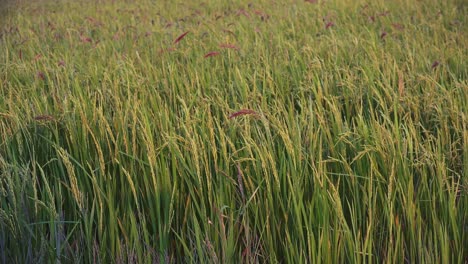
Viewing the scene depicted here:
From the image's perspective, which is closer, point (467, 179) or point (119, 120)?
point (467, 179)

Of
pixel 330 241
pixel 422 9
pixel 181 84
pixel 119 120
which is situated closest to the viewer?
pixel 330 241

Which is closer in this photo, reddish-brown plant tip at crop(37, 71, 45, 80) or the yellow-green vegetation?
the yellow-green vegetation

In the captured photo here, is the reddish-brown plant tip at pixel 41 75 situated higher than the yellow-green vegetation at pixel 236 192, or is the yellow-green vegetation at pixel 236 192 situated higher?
the reddish-brown plant tip at pixel 41 75

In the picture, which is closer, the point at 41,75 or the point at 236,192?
the point at 236,192

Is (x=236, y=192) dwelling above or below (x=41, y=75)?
below

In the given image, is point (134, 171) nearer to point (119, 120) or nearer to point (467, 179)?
point (119, 120)

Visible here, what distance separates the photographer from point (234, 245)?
1287 mm

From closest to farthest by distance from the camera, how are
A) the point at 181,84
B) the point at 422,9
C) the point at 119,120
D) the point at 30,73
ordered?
1. the point at 119,120
2. the point at 181,84
3. the point at 30,73
4. the point at 422,9

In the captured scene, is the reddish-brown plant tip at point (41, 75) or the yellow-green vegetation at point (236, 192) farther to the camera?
the reddish-brown plant tip at point (41, 75)

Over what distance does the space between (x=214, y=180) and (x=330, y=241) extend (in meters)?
0.39

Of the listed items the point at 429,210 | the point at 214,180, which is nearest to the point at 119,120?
the point at 214,180

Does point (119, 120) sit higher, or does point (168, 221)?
point (119, 120)

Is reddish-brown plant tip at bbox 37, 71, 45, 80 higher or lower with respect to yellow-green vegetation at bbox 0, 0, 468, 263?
higher

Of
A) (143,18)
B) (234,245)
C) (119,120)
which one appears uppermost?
(143,18)
